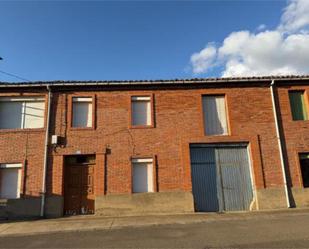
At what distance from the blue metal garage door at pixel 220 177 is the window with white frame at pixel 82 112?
476cm

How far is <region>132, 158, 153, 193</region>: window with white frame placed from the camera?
42.6ft

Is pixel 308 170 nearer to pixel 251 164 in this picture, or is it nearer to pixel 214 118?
pixel 251 164

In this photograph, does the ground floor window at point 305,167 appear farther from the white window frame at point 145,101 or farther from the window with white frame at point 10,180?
the window with white frame at point 10,180

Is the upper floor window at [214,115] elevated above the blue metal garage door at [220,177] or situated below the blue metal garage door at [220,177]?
above

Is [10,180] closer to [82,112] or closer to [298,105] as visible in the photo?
[82,112]

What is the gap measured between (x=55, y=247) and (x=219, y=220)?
217 inches

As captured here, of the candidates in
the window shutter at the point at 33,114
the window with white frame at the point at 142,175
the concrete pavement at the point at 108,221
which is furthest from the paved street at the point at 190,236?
the window shutter at the point at 33,114

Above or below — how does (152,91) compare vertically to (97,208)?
above

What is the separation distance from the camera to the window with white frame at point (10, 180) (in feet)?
41.6

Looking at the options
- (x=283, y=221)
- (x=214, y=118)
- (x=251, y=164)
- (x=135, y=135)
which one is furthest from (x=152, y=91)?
(x=283, y=221)

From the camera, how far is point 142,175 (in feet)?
43.1

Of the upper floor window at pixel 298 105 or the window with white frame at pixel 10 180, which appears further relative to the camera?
the upper floor window at pixel 298 105

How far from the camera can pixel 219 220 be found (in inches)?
416

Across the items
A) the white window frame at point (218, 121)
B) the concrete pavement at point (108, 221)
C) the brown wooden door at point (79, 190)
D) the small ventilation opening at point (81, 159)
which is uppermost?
the white window frame at point (218, 121)
